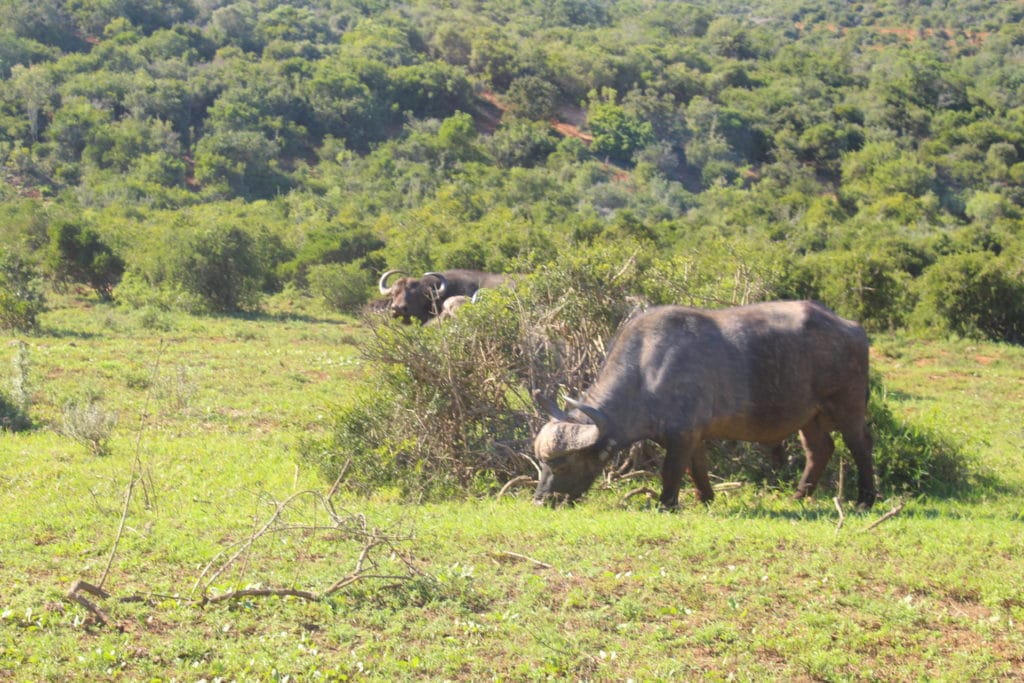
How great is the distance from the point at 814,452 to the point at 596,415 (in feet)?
7.53

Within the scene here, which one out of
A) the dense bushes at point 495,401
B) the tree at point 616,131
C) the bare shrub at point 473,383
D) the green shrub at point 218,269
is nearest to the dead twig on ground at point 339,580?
the dense bushes at point 495,401

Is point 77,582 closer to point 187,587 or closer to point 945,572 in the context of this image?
point 187,587

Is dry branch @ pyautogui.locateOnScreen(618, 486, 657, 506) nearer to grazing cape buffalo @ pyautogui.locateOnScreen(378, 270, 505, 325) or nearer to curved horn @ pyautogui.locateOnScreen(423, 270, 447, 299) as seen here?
curved horn @ pyautogui.locateOnScreen(423, 270, 447, 299)

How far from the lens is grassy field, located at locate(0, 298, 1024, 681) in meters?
5.66

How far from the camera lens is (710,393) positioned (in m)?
8.94

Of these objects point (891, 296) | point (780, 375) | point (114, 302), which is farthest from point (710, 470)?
point (114, 302)

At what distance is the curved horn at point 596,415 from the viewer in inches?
341

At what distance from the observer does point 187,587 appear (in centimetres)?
653

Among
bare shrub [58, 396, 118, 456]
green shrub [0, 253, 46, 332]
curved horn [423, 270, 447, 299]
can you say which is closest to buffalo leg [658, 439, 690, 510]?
bare shrub [58, 396, 118, 456]

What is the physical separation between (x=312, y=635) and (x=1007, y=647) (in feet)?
12.5

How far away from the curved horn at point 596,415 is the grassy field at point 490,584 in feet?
2.33

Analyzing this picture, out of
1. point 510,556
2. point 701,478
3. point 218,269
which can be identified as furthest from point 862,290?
point 510,556

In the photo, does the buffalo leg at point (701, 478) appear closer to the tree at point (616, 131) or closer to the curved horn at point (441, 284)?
the curved horn at point (441, 284)

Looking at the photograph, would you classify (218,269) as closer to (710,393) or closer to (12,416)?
(12,416)
